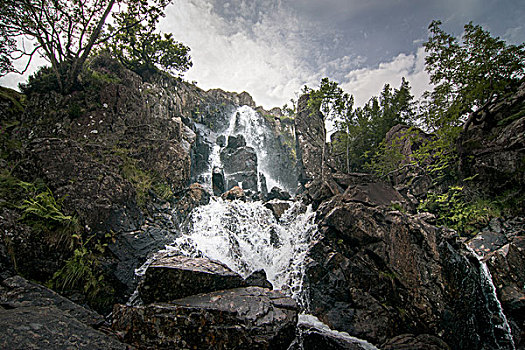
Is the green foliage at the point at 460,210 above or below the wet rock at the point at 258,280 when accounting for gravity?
above

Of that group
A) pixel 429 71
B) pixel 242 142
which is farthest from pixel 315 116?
pixel 429 71

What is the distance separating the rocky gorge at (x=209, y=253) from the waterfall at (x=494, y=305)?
0.10ft

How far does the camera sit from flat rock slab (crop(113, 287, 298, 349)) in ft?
11.6

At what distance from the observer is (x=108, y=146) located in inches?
424

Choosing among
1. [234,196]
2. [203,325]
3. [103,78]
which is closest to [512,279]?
[203,325]

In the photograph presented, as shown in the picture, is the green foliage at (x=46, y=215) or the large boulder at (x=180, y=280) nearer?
the large boulder at (x=180, y=280)

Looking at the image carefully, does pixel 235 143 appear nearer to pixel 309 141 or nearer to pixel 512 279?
pixel 309 141

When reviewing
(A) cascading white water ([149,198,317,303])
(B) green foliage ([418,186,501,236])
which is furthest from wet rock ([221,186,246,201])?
(B) green foliage ([418,186,501,236])

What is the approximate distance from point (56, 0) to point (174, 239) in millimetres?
14950

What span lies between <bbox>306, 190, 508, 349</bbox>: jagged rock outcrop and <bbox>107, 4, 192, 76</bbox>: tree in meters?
21.0

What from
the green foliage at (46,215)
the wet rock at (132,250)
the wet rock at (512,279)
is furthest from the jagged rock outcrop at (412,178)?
the green foliage at (46,215)

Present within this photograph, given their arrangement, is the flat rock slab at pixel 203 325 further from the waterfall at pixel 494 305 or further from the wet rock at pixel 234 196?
the wet rock at pixel 234 196

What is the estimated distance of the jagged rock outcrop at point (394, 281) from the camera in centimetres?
605

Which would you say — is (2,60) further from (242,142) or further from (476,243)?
(476,243)
